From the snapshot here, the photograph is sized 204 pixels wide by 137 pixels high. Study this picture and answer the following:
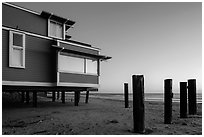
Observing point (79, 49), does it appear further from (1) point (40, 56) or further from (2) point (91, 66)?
(1) point (40, 56)

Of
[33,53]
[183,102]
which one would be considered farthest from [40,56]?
[183,102]

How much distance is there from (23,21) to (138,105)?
11.1m

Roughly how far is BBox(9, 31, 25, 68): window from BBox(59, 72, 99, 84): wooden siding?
280 cm

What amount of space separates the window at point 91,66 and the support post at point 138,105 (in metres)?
9.79

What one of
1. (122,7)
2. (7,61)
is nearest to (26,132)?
(7,61)

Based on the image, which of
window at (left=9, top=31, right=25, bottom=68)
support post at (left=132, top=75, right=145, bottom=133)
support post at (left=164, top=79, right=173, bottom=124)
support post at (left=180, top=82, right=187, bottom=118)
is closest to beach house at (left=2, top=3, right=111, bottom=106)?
window at (left=9, top=31, right=25, bottom=68)

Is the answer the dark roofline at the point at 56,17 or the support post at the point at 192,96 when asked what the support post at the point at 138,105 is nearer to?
the support post at the point at 192,96

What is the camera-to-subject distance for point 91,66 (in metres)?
16.8

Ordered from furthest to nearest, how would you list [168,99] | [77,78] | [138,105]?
[77,78], [168,99], [138,105]

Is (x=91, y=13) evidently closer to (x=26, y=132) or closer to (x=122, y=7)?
(x=122, y=7)

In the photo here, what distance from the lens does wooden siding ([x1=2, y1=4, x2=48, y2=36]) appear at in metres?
13.7

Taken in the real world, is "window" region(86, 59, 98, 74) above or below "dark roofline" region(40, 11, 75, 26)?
below

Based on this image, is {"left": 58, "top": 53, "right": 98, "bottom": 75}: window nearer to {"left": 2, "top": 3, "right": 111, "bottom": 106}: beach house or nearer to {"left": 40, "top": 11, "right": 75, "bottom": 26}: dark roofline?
{"left": 2, "top": 3, "right": 111, "bottom": 106}: beach house

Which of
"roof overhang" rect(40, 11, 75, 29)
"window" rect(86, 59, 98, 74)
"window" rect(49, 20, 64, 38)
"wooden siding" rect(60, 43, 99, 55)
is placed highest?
"roof overhang" rect(40, 11, 75, 29)
